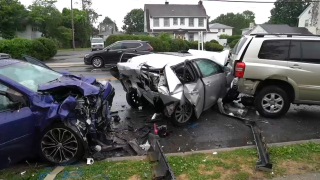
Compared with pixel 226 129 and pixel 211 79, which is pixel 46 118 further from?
pixel 211 79

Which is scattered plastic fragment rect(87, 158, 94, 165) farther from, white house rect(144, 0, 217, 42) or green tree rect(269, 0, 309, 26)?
green tree rect(269, 0, 309, 26)

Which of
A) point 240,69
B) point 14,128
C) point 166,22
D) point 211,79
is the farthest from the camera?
point 166,22

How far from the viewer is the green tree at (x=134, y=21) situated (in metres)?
88.1

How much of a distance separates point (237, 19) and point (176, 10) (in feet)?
192

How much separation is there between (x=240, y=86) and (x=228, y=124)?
929mm

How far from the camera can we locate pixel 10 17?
121 ft

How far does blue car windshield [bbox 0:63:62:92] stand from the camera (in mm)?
4449

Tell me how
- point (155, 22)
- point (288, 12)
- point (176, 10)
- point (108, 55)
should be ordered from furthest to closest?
1. point (288, 12)
2. point (176, 10)
3. point (155, 22)
4. point (108, 55)

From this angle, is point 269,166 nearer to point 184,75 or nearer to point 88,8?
point 184,75

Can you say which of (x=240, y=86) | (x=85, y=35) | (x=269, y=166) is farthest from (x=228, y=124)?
(x=85, y=35)

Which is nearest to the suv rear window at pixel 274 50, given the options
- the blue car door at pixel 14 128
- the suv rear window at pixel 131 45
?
the blue car door at pixel 14 128

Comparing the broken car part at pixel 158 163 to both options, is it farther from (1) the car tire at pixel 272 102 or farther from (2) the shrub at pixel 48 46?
(2) the shrub at pixel 48 46

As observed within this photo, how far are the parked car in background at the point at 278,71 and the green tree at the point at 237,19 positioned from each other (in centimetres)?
9899

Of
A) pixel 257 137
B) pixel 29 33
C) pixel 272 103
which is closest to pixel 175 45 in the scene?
pixel 272 103
